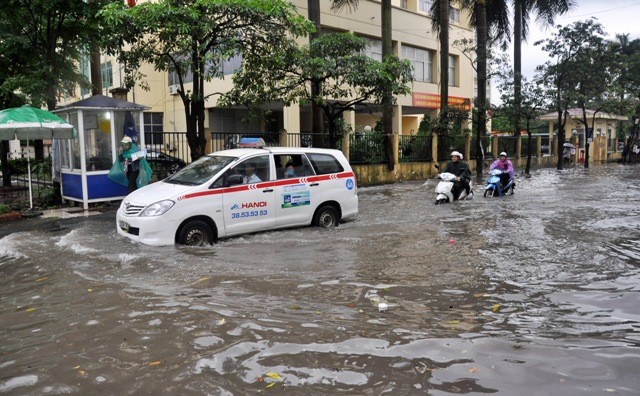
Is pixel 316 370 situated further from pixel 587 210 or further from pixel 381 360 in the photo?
pixel 587 210

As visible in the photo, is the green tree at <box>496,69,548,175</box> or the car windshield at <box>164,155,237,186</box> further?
the green tree at <box>496,69,548,175</box>

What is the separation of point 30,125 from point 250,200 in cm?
590

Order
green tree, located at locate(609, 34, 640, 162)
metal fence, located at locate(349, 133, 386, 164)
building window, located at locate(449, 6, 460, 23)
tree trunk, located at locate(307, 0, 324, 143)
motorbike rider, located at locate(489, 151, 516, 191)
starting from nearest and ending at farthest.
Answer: motorbike rider, located at locate(489, 151, 516, 191) → tree trunk, located at locate(307, 0, 324, 143) → metal fence, located at locate(349, 133, 386, 164) → green tree, located at locate(609, 34, 640, 162) → building window, located at locate(449, 6, 460, 23)

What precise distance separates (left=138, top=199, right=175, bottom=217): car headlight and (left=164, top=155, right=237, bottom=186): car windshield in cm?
70

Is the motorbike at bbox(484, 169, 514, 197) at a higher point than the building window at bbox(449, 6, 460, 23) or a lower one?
lower

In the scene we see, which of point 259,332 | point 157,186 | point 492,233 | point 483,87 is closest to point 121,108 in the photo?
point 157,186

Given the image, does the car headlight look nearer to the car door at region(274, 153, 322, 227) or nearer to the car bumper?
the car bumper

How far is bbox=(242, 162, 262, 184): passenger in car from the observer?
9.30 metres

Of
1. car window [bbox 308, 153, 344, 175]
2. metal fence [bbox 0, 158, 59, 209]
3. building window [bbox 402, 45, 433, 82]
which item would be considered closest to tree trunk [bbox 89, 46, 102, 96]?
metal fence [bbox 0, 158, 59, 209]

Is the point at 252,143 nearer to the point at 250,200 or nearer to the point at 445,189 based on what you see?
the point at 250,200

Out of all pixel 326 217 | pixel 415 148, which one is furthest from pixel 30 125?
pixel 415 148

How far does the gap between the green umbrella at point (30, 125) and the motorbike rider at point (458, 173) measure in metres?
9.54

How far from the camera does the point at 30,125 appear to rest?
11797mm

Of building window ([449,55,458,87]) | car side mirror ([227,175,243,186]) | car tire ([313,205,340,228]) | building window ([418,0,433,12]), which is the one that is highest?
building window ([418,0,433,12])
